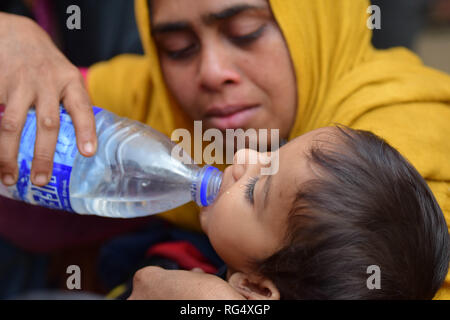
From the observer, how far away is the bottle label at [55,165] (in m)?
0.88

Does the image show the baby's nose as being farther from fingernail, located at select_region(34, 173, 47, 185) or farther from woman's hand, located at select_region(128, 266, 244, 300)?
fingernail, located at select_region(34, 173, 47, 185)

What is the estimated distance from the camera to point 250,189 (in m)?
0.82

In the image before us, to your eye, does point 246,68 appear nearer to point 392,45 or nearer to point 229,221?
point 229,221

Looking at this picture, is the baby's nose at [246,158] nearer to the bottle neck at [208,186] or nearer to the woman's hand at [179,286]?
the bottle neck at [208,186]

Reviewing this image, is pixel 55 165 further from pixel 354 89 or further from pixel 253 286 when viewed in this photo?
pixel 354 89

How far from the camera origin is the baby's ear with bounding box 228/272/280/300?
75 cm

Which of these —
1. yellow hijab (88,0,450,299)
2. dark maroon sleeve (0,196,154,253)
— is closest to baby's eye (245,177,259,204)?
yellow hijab (88,0,450,299)

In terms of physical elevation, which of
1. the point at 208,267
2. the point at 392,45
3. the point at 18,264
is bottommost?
the point at 18,264

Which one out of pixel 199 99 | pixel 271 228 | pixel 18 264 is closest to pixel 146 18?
pixel 199 99

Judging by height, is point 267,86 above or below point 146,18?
below

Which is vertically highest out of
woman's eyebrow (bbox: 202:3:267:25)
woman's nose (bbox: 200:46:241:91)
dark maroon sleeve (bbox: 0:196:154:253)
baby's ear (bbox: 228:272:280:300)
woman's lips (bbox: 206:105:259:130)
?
woman's eyebrow (bbox: 202:3:267:25)

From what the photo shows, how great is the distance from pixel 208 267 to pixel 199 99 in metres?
0.38

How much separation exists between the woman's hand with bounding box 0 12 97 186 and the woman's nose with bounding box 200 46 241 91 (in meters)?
0.26
